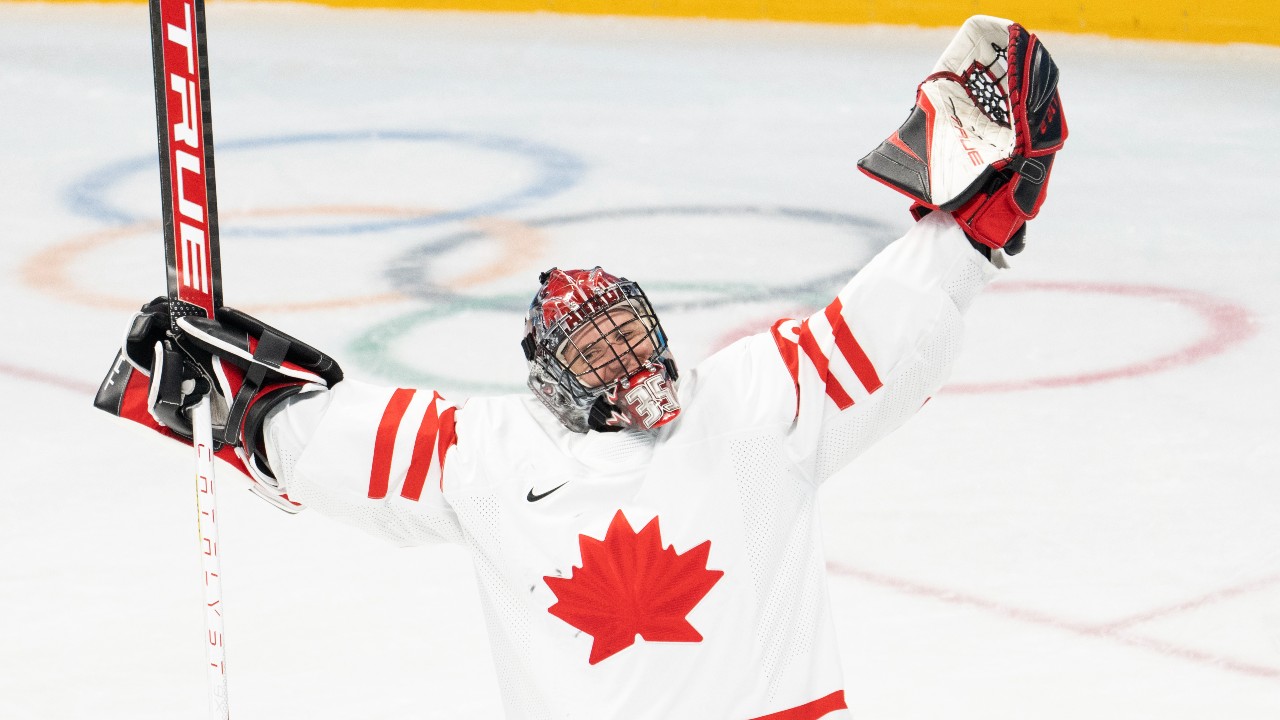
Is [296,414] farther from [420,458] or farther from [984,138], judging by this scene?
[984,138]

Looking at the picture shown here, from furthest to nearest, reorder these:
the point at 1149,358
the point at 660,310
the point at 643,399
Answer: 1. the point at 660,310
2. the point at 1149,358
3. the point at 643,399

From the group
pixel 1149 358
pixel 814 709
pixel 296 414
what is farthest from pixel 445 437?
pixel 1149 358

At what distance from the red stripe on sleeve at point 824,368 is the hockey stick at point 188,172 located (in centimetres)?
65

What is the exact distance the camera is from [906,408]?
1.94 meters

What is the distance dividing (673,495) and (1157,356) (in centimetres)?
279

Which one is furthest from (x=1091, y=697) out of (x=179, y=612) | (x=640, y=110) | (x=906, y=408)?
(x=640, y=110)

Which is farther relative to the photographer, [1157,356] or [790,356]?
[1157,356]

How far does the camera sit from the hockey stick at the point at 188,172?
1.94 metres

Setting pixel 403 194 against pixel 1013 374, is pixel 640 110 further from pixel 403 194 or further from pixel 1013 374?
pixel 1013 374

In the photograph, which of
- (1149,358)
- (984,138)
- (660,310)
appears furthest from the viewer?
(660,310)

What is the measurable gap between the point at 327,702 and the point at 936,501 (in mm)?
1316

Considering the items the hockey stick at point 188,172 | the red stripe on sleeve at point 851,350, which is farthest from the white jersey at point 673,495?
the hockey stick at point 188,172

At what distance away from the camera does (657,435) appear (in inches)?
73.9

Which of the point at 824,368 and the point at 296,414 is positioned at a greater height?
the point at 296,414
